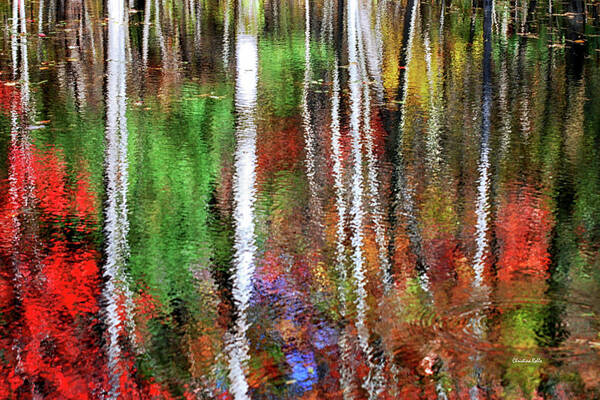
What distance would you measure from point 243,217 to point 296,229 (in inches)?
24.7

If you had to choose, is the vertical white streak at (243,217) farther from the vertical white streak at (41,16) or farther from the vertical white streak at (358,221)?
the vertical white streak at (41,16)

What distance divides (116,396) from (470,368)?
225 centimetres

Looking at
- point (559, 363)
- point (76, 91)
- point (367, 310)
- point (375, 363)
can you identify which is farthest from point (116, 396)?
point (76, 91)

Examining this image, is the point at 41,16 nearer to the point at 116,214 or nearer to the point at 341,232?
the point at 116,214

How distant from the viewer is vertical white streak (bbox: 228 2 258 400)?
5.91 m

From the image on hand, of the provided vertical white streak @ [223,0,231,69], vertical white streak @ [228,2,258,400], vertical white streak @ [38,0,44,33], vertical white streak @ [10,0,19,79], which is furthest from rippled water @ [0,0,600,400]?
vertical white streak @ [38,0,44,33]

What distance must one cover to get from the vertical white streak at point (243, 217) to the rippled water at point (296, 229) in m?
0.03

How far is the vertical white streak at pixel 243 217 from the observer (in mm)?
5914

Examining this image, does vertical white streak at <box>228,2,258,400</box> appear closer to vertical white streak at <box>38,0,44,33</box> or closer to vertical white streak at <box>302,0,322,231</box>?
vertical white streak at <box>302,0,322,231</box>

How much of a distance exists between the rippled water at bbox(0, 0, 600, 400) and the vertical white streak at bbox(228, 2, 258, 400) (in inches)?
1.1

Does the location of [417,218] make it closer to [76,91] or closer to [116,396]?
[116,396]

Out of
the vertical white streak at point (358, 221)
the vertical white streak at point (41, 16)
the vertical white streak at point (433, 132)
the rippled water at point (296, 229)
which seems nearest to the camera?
the rippled water at point (296, 229)

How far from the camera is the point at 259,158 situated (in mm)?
10945
